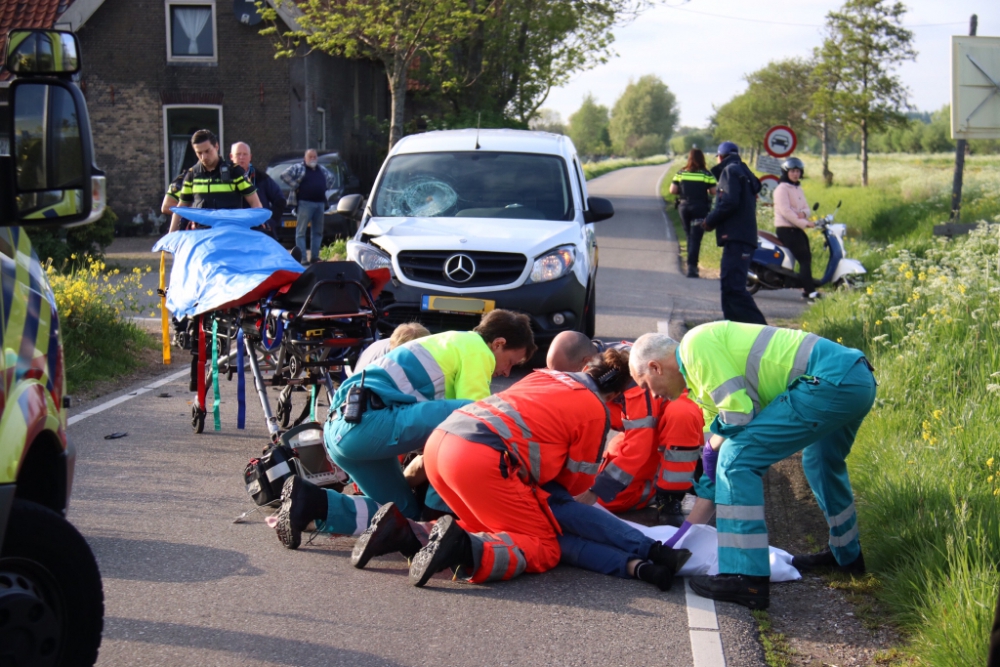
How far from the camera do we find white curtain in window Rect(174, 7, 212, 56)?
29.1 meters

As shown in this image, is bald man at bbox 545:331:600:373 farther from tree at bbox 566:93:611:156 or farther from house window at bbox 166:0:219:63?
tree at bbox 566:93:611:156

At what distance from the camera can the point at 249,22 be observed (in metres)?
28.7

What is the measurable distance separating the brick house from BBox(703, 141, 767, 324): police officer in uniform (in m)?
19.5

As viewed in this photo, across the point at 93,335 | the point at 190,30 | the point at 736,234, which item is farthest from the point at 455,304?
the point at 190,30

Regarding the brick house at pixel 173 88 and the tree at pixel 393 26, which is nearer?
the tree at pixel 393 26

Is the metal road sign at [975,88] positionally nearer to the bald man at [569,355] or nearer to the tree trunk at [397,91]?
the bald man at [569,355]

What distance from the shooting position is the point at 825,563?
5.41m

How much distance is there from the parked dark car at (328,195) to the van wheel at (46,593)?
1605 cm

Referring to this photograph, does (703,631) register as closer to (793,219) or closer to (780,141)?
(793,219)

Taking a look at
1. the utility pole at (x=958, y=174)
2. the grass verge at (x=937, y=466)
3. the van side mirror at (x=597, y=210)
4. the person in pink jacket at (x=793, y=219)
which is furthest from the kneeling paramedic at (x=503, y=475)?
the utility pole at (x=958, y=174)

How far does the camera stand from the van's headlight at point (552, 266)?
9734 mm

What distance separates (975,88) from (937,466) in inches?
171

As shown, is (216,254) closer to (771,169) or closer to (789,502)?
(789,502)

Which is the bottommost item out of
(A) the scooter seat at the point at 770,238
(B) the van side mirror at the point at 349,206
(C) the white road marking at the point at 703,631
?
(C) the white road marking at the point at 703,631
